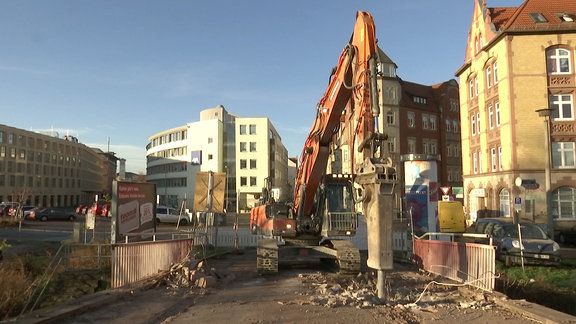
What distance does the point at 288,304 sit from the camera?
8.95 metres

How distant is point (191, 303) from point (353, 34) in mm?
7786

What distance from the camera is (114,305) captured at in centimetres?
898

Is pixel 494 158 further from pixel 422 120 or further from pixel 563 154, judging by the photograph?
pixel 422 120

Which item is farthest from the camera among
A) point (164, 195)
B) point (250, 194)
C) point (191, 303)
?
point (164, 195)

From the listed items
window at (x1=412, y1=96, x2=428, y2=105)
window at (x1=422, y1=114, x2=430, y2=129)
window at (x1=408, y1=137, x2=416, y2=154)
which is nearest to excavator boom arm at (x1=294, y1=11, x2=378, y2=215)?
window at (x1=408, y1=137, x2=416, y2=154)

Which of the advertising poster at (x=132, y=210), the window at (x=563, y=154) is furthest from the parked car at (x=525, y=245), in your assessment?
the window at (x=563, y=154)

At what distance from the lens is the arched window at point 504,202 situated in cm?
3375

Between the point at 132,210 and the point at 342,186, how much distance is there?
751 centimetres

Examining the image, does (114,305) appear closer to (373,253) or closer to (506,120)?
(373,253)

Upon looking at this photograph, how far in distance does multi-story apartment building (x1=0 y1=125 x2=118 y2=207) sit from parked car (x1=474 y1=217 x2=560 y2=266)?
75.8 m

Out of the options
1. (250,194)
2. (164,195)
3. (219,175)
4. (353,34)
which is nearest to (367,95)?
(353,34)

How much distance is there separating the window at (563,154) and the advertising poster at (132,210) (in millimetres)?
30045

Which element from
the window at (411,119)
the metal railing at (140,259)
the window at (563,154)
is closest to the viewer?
the metal railing at (140,259)

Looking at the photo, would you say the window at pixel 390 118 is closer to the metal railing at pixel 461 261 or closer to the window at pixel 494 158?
the window at pixel 494 158
